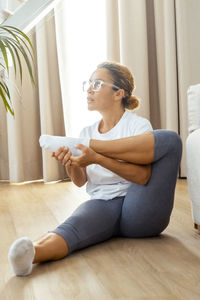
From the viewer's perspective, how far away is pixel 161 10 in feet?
10.5

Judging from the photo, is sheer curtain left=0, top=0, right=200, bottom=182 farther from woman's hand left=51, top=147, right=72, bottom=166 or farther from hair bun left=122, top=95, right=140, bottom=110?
woman's hand left=51, top=147, right=72, bottom=166

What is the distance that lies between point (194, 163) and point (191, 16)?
1990 millimetres

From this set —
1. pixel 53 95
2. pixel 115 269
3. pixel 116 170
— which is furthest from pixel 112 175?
pixel 53 95

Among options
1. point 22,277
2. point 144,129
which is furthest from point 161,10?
point 22,277

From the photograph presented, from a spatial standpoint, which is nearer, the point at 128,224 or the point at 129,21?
the point at 128,224

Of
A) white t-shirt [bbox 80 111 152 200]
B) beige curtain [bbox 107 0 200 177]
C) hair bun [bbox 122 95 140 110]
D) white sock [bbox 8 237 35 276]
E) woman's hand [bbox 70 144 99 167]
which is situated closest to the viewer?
white sock [bbox 8 237 35 276]

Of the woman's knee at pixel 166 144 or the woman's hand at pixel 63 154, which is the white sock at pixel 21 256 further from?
the woman's knee at pixel 166 144

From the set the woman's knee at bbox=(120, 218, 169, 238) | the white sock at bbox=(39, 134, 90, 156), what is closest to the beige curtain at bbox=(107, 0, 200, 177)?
the woman's knee at bbox=(120, 218, 169, 238)

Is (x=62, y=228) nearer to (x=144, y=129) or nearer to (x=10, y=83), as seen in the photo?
(x=144, y=129)

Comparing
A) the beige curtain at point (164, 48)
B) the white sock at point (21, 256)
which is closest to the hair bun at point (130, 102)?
the white sock at point (21, 256)

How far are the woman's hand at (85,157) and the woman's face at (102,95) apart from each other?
27cm

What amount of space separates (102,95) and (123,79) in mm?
111

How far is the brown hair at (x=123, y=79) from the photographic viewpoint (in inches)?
65.7

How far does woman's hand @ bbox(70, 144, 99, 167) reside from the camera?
4.76 feet
